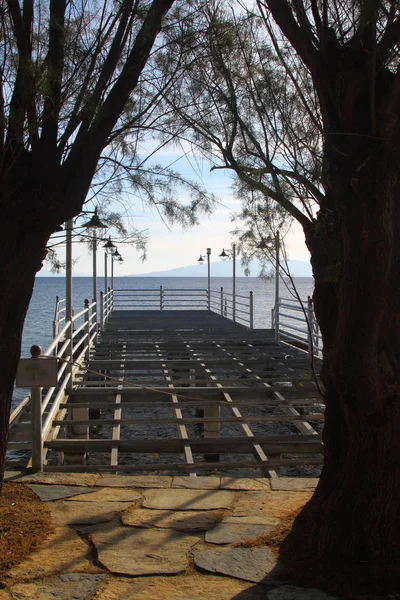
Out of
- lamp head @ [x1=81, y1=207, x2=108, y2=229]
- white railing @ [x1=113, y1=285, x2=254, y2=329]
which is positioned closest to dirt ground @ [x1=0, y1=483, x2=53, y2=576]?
lamp head @ [x1=81, y1=207, x2=108, y2=229]

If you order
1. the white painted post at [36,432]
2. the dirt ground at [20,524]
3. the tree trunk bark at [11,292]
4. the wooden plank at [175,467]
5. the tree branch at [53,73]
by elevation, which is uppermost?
the tree branch at [53,73]

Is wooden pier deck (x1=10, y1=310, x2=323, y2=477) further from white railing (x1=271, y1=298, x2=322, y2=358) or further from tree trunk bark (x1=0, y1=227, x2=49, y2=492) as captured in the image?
tree trunk bark (x1=0, y1=227, x2=49, y2=492)

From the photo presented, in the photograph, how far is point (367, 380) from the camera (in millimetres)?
3098

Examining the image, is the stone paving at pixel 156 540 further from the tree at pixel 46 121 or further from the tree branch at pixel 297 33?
the tree branch at pixel 297 33

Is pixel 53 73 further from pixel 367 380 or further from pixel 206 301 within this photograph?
pixel 206 301

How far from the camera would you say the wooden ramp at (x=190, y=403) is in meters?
5.87

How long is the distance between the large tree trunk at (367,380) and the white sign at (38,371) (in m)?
2.25

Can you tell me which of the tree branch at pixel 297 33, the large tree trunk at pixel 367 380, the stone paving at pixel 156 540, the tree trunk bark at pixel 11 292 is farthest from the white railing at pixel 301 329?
the tree trunk bark at pixel 11 292

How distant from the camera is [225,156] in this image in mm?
4316

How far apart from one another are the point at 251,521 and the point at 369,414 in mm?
1151

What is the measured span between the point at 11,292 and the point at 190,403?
4.16 meters

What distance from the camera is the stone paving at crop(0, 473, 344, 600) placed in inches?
116

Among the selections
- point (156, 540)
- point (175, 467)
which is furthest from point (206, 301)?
point (156, 540)

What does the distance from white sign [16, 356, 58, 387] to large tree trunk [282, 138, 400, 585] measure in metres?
2.25
